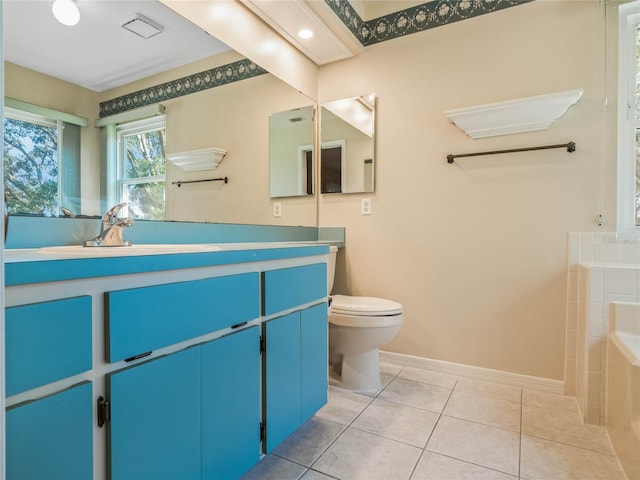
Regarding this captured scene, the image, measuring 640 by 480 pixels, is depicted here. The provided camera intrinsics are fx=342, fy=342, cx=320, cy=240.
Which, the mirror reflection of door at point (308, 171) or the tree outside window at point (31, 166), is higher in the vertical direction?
the mirror reflection of door at point (308, 171)

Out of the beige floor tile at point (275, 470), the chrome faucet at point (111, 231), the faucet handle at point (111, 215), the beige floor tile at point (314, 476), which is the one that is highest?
the faucet handle at point (111, 215)

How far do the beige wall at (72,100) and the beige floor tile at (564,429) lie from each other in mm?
2088

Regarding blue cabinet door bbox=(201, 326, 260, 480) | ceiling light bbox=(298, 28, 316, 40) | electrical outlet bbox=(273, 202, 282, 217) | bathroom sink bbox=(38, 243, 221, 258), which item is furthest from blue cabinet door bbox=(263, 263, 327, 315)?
ceiling light bbox=(298, 28, 316, 40)

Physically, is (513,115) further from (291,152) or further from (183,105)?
(183,105)

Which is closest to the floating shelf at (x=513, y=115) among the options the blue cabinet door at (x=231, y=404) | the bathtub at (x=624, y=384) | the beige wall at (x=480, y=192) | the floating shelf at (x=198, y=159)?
the beige wall at (x=480, y=192)

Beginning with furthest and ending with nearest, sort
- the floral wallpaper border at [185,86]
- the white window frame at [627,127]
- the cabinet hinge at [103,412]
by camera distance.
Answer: the white window frame at [627,127] < the floral wallpaper border at [185,86] < the cabinet hinge at [103,412]

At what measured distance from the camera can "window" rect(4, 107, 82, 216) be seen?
1040 millimetres

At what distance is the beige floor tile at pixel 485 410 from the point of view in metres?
1.66

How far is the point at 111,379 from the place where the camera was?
0.76 metres

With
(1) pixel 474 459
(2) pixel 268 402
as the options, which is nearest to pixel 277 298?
(2) pixel 268 402

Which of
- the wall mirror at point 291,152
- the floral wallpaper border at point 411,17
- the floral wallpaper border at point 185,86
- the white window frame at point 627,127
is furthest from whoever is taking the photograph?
the wall mirror at point 291,152

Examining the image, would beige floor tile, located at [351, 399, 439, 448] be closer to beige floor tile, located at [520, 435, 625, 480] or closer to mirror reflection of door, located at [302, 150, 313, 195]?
beige floor tile, located at [520, 435, 625, 480]

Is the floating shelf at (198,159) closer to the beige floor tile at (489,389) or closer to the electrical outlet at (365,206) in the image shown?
the electrical outlet at (365,206)

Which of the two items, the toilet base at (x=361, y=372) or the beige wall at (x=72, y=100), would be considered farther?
the toilet base at (x=361, y=372)
